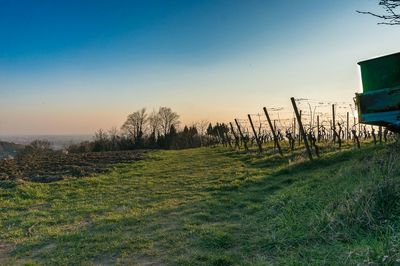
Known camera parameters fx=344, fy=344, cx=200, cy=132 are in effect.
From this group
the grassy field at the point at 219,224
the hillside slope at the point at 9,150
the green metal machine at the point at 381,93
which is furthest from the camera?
the hillside slope at the point at 9,150

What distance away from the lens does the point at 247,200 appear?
6977 millimetres

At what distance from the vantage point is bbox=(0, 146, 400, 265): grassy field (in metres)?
3.50

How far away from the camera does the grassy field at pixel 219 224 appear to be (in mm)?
3504

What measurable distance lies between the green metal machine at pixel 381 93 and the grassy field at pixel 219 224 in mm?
733

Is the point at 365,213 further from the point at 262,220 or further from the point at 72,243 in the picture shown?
the point at 72,243

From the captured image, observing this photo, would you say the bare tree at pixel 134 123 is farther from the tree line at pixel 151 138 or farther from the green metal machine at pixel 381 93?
the green metal machine at pixel 381 93

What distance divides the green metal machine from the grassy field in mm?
733

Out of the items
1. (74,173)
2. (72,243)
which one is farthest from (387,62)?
(74,173)

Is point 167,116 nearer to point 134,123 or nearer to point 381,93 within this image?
point 134,123

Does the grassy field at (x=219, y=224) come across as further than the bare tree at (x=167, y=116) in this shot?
No

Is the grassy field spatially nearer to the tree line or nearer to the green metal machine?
the green metal machine

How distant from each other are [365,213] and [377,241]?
2.19ft

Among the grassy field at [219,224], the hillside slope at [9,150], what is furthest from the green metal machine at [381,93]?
the hillside slope at [9,150]

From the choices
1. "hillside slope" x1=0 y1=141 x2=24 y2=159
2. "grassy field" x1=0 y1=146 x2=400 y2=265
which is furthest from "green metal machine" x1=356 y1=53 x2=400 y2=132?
"hillside slope" x1=0 y1=141 x2=24 y2=159
